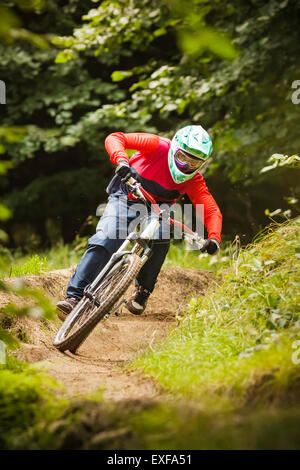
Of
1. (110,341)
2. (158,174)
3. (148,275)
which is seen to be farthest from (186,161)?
(110,341)

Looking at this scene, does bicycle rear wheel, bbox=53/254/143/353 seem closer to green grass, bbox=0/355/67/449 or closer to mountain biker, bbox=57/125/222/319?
mountain biker, bbox=57/125/222/319

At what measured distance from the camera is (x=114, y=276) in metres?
4.02

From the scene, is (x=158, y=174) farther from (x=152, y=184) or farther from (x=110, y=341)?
(x=110, y=341)

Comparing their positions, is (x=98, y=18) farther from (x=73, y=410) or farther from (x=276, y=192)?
(x=73, y=410)

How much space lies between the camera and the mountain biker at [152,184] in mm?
4156

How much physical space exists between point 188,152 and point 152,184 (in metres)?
0.50

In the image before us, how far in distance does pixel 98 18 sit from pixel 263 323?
544 cm

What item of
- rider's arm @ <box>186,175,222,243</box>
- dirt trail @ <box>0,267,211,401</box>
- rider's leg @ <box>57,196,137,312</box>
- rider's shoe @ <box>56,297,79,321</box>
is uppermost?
rider's arm @ <box>186,175,222,243</box>

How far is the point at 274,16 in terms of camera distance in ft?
21.4

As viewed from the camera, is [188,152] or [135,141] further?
[135,141]

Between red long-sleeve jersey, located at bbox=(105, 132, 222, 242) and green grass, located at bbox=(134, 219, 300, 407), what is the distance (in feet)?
1.75

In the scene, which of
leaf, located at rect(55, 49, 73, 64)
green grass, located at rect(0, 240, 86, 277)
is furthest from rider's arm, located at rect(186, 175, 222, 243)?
leaf, located at rect(55, 49, 73, 64)

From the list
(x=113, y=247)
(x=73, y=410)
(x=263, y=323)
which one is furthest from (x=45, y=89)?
(x=73, y=410)

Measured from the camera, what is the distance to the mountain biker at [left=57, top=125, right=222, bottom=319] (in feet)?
13.6
